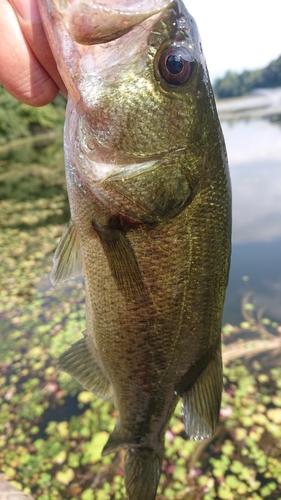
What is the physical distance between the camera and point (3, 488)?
2.46 metres

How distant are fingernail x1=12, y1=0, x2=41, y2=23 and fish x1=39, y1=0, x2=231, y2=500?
6 centimetres

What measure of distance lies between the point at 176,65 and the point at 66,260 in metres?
0.87

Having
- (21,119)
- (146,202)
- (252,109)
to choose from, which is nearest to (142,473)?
(146,202)

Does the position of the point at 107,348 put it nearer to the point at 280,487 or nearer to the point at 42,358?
the point at 280,487

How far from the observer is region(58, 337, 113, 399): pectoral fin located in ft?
6.01

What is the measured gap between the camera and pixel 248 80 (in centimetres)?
9756

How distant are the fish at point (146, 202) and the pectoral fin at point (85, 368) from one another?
6cm

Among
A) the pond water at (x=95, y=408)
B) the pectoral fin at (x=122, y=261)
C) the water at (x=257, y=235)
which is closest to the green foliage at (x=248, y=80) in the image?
the water at (x=257, y=235)

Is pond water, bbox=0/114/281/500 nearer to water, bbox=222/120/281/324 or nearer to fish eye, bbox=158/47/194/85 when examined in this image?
water, bbox=222/120/281/324

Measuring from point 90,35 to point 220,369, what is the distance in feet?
4.61

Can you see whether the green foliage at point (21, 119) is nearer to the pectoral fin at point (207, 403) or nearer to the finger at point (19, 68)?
the finger at point (19, 68)

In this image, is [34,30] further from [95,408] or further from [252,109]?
[252,109]

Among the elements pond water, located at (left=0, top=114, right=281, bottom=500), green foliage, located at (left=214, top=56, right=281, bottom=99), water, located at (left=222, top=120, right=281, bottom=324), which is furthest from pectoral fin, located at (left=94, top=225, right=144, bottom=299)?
green foliage, located at (left=214, top=56, right=281, bottom=99)

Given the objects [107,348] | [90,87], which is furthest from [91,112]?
[107,348]
